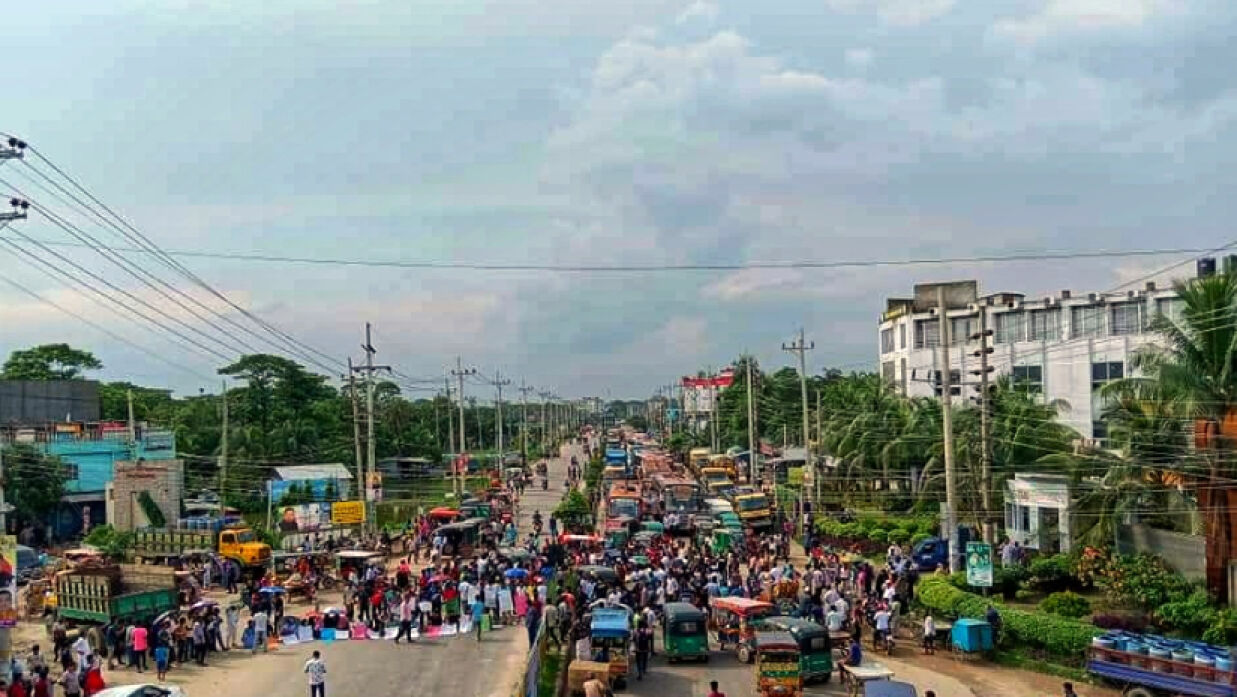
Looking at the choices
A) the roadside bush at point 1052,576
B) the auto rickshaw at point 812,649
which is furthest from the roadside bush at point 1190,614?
the auto rickshaw at point 812,649

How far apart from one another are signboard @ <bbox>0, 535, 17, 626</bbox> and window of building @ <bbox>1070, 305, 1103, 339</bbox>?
54.3 m

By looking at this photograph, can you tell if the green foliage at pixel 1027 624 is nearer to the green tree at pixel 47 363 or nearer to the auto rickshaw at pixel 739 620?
the auto rickshaw at pixel 739 620

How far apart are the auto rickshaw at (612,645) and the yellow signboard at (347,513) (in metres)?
28.9

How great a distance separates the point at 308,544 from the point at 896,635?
2863 cm

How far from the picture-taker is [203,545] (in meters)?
43.9

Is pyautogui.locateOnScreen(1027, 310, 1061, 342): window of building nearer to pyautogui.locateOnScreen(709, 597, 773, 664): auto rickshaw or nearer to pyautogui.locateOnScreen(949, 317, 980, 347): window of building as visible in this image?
pyautogui.locateOnScreen(949, 317, 980, 347): window of building

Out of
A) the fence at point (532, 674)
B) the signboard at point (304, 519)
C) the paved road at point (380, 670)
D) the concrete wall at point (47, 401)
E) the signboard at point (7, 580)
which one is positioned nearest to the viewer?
the fence at point (532, 674)

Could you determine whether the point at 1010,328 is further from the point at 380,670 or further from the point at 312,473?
the point at 380,670

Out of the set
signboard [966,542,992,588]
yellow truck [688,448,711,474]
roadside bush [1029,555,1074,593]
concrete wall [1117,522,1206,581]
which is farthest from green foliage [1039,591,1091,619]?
yellow truck [688,448,711,474]

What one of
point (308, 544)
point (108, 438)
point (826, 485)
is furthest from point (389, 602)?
point (108, 438)

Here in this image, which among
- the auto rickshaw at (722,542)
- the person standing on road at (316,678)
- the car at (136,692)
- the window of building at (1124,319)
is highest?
the window of building at (1124,319)

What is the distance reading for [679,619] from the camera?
2697 cm

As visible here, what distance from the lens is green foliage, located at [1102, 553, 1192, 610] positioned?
88.3ft

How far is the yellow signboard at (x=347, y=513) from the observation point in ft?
169
